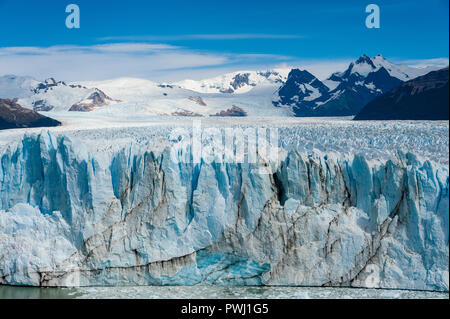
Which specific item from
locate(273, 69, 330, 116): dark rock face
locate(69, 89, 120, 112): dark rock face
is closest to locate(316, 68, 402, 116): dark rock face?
locate(273, 69, 330, 116): dark rock face

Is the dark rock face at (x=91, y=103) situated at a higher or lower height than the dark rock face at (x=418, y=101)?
higher

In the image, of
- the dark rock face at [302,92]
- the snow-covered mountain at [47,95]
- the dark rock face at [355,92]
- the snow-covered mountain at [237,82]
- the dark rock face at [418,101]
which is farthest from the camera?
the snow-covered mountain at [237,82]

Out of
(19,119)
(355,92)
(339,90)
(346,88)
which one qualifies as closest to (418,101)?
(19,119)

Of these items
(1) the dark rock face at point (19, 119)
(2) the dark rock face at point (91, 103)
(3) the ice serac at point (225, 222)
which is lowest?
(3) the ice serac at point (225, 222)

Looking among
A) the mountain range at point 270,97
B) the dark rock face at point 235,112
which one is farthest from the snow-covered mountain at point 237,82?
→ the dark rock face at point 235,112

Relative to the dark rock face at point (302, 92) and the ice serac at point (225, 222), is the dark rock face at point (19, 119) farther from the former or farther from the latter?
the dark rock face at point (302, 92)

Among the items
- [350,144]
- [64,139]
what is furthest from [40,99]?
[350,144]

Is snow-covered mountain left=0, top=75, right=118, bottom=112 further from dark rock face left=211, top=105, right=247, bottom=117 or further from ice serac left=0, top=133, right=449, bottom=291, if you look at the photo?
ice serac left=0, top=133, right=449, bottom=291
